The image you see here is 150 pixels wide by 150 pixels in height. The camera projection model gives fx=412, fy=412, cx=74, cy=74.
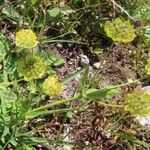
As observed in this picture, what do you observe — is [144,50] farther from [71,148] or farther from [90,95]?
[90,95]

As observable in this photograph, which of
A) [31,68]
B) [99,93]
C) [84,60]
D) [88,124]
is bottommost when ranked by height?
[88,124]

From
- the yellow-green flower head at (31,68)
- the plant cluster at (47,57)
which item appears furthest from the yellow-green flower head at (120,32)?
the yellow-green flower head at (31,68)

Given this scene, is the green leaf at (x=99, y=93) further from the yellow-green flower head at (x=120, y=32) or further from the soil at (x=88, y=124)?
the soil at (x=88, y=124)

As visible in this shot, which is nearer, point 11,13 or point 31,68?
point 31,68

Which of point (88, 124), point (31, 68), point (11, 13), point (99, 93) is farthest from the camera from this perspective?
point (11, 13)

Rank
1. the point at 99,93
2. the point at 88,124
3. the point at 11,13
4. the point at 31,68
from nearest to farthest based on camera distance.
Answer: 1. the point at 31,68
2. the point at 99,93
3. the point at 88,124
4. the point at 11,13

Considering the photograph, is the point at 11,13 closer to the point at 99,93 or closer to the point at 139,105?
the point at 99,93

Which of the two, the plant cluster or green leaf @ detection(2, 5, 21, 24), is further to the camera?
green leaf @ detection(2, 5, 21, 24)

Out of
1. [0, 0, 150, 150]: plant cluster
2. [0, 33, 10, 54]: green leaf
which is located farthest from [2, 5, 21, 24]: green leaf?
[0, 33, 10, 54]: green leaf

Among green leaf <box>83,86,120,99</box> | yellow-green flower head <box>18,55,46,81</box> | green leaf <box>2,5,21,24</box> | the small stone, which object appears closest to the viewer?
yellow-green flower head <box>18,55,46,81</box>

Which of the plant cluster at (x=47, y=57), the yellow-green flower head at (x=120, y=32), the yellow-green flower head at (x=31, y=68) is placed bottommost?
the plant cluster at (x=47, y=57)

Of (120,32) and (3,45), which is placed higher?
(120,32)

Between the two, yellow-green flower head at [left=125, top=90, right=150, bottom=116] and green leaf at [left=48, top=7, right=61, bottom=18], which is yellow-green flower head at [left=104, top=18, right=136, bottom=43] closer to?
yellow-green flower head at [left=125, top=90, right=150, bottom=116]

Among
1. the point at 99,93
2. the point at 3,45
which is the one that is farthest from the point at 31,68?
the point at 3,45
